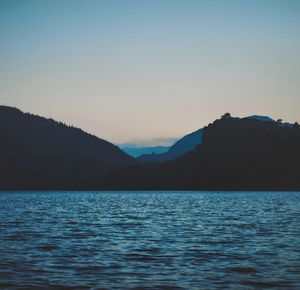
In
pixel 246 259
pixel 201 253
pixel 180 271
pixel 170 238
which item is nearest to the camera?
pixel 180 271

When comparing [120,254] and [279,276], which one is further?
[120,254]

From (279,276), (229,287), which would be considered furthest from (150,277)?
(279,276)

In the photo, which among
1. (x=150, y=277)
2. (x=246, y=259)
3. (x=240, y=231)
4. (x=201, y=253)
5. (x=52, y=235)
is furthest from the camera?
(x=240, y=231)

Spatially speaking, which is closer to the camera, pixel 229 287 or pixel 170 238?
pixel 229 287

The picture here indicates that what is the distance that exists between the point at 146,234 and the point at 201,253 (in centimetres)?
1363

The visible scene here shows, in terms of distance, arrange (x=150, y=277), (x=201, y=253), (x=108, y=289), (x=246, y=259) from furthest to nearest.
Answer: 1. (x=201, y=253)
2. (x=246, y=259)
3. (x=150, y=277)
4. (x=108, y=289)

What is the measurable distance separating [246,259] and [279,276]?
18.9 feet

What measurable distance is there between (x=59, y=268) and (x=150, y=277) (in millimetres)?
5792

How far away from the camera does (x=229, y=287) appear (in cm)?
2222

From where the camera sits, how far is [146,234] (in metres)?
46.3

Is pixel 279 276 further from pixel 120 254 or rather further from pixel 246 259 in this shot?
pixel 120 254

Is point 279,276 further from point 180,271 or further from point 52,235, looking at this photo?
point 52,235

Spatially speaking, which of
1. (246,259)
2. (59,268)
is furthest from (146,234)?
(59,268)

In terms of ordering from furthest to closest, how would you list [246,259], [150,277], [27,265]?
[246,259]
[27,265]
[150,277]
